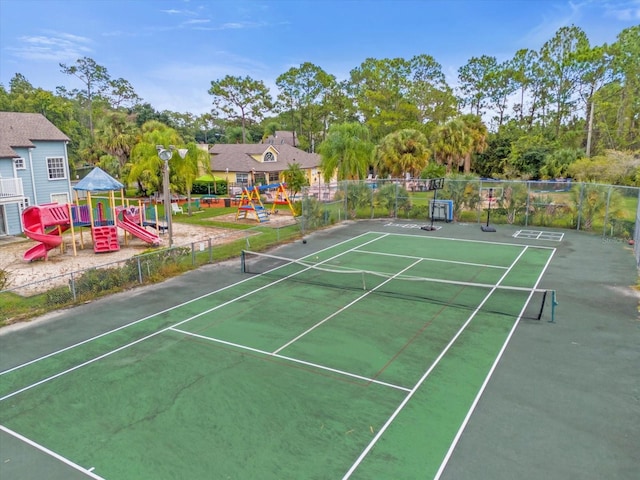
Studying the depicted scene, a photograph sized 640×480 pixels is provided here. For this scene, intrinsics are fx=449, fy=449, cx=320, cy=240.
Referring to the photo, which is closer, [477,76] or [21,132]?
[21,132]

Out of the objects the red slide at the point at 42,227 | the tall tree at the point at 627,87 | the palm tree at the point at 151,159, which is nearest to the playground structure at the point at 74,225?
the red slide at the point at 42,227

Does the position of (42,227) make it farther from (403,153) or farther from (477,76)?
(477,76)

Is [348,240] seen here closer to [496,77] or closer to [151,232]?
[151,232]

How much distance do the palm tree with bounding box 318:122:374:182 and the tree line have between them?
88 millimetres

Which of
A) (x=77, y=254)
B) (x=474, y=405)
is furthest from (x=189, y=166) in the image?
(x=474, y=405)

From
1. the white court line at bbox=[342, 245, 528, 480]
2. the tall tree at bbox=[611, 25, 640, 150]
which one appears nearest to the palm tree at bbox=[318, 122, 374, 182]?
the white court line at bbox=[342, 245, 528, 480]

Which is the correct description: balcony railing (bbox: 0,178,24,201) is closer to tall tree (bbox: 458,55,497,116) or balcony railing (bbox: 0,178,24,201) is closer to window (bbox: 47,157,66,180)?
window (bbox: 47,157,66,180)

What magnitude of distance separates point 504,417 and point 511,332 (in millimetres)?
4075

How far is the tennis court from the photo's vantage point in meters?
7.10

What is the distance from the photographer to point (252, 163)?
48438mm

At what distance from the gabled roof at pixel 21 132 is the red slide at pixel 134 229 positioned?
8020mm

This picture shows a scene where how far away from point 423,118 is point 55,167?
4667cm

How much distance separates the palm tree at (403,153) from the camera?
4134 cm

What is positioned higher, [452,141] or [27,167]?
[452,141]
